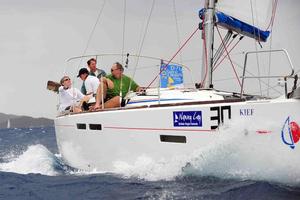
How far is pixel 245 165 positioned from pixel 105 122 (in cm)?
237

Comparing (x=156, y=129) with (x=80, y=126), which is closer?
(x=156, y=129)

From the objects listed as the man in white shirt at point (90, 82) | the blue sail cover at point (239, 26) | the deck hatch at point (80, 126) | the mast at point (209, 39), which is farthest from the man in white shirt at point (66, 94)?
the blue sail cover at point (239, 26)

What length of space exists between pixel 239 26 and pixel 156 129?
3.00 metres

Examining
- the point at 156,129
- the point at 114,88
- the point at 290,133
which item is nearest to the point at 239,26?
the point at 114,88

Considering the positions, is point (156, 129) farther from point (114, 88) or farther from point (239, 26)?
point (239, 26)

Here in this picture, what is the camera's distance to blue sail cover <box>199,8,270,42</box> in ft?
23.3

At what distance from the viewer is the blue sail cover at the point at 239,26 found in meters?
7.11

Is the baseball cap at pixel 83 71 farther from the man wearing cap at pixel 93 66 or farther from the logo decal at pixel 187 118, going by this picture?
the logo decal at pixel 187 118

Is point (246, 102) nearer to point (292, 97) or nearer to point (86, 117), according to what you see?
point (292, 97)

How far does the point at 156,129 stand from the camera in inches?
221

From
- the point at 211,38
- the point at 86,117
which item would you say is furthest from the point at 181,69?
the point at 86,117

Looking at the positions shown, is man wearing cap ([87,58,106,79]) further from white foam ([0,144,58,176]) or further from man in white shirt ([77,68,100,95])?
white foam ([0,144,58,176])

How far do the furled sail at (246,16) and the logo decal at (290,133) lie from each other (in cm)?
296

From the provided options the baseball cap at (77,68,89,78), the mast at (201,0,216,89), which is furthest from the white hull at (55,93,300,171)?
the mast at (201,0,216,89)
